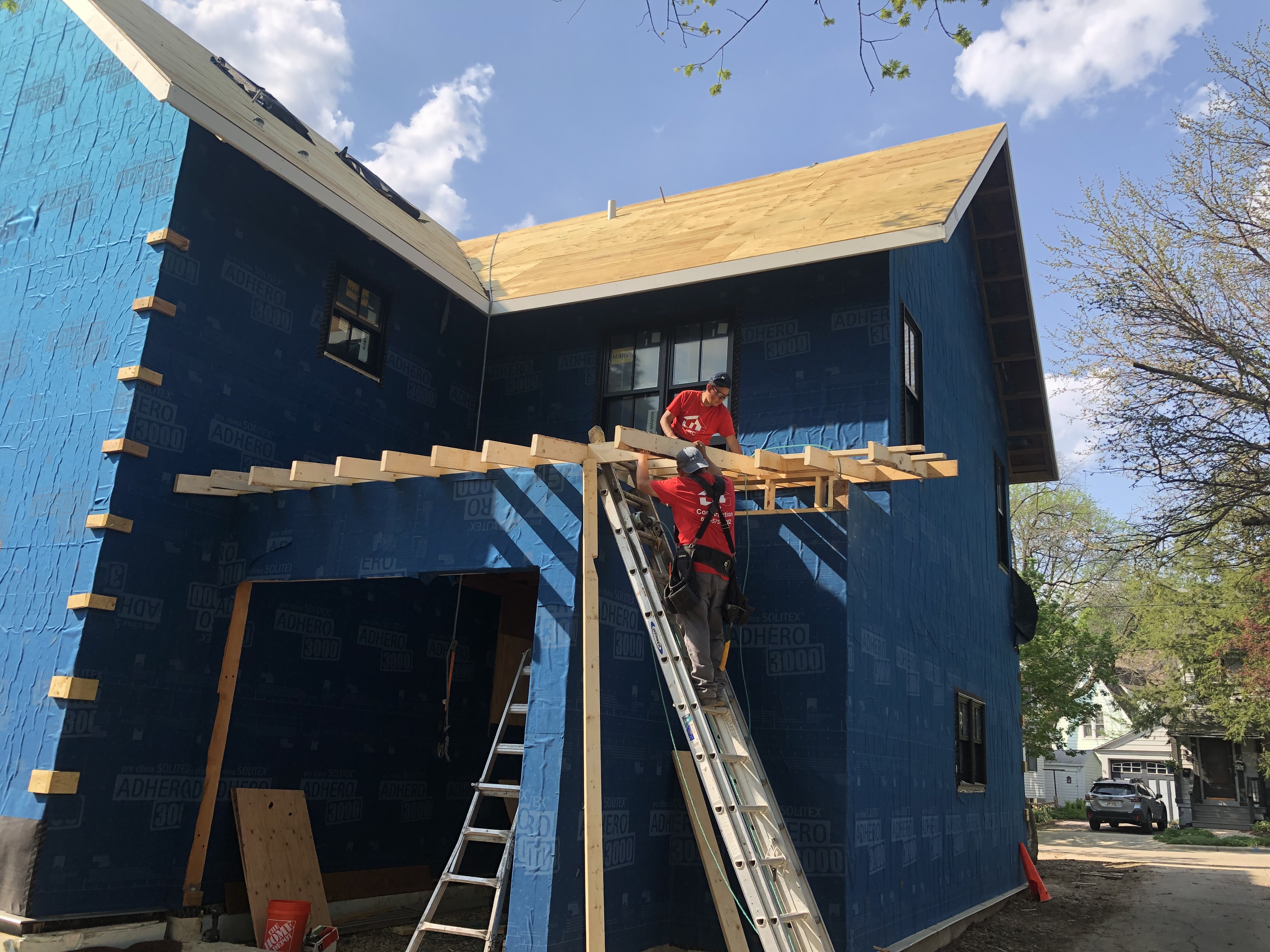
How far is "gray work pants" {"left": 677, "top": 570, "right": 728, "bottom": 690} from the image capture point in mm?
6047

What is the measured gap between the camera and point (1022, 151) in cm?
1199

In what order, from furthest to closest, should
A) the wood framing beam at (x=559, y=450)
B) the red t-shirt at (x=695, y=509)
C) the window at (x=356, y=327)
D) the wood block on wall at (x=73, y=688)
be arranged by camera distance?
1. the window at (x=356, y=327)
2. the wood block on wall at (x=73, y=688)
3. the red t-shirt at (x=695, y=509)
4. the wood framing beam at (x=559, y=450)

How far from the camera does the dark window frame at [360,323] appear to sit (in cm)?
880

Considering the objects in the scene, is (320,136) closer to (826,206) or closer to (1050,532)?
(826,206)

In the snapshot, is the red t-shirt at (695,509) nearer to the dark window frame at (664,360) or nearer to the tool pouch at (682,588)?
the tool pouch at (682,588)

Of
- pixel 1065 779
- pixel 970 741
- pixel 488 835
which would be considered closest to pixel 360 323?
pixel 488 835

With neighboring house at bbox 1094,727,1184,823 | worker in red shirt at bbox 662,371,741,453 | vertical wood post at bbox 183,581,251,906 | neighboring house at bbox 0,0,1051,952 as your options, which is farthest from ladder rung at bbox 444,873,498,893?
neighboring house at bbox 1094,727,1184,823

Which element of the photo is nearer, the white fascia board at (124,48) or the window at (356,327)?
the white fascia board at (124,48)

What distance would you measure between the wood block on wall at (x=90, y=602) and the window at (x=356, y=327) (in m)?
2.97

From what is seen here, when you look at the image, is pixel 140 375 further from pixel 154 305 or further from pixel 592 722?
pixel 592 722

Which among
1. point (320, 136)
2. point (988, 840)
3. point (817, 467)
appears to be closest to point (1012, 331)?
point (988, 840)

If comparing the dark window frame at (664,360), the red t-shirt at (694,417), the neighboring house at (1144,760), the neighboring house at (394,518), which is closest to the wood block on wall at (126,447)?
the neighboring house at (394,518)

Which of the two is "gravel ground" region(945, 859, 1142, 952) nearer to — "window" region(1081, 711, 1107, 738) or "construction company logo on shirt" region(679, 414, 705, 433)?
"construction company logo on shirt" region(679, 414, 705, 433)

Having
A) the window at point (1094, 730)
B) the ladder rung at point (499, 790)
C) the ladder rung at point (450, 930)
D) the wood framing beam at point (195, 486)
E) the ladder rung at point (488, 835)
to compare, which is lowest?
the ladder rung at point (450, 930)
